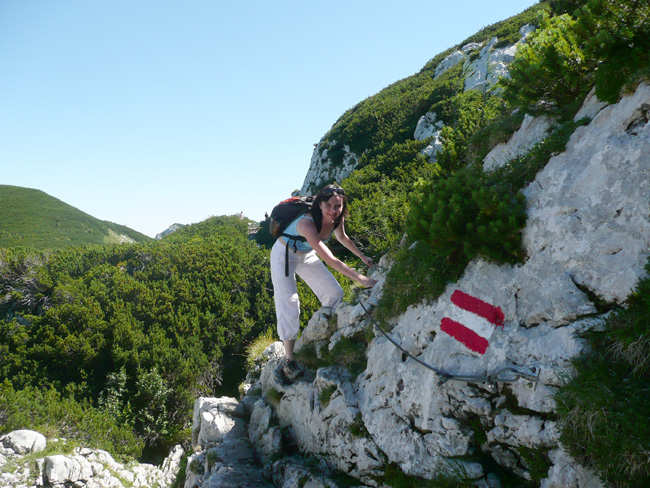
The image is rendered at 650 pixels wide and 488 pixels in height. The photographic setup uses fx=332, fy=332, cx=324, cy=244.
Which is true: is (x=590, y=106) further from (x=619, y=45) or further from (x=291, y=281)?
(x=291, y=281)

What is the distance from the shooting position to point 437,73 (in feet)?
95.1

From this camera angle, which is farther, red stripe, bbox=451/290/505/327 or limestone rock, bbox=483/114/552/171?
limestone rock, bbox=483/114/552/171

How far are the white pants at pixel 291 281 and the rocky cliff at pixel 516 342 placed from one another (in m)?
1.32

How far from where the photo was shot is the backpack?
4852mm

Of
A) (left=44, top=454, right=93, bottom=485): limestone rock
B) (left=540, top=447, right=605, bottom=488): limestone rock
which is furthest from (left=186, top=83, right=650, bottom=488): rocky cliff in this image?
(left=44, top=454, right=93, bottom=485): limestone rock

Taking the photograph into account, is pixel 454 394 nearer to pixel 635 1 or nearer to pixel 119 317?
pixel 635 1

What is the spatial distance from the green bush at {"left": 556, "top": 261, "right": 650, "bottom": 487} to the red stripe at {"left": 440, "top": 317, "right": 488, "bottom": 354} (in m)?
0.87

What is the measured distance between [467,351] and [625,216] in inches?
72.0

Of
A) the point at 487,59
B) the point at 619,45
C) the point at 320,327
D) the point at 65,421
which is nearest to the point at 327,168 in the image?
the point at 487,59

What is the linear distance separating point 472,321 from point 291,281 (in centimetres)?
259

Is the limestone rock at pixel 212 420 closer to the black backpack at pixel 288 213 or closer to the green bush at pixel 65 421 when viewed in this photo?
the black backpack at pixel 288 213

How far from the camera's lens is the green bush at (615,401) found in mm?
2053

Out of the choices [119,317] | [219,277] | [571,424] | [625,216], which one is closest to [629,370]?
[571,424]

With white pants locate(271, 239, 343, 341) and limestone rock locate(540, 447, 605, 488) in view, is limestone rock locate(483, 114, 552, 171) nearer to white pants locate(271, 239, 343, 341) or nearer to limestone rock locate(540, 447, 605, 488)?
white pants locate(271, 239, 343, 341)
